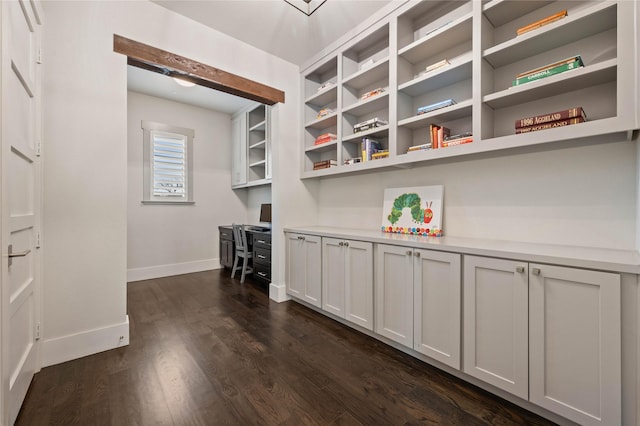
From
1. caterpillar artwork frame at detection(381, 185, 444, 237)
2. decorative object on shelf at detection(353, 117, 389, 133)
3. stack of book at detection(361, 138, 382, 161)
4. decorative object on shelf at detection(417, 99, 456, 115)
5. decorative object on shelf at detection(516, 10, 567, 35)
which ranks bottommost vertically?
caterpillar artwork frame at detection(381, 185, 444, 237)

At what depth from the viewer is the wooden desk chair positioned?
4.14 meters

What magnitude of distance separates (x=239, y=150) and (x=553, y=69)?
4455 millimetres

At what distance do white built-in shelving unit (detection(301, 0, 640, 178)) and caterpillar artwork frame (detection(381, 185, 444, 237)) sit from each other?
0.31 m

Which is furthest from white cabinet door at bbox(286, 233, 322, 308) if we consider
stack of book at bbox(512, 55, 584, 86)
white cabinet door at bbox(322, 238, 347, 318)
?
stack of book at bbox(512, 55, 584, 86)

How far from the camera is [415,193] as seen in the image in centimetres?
253

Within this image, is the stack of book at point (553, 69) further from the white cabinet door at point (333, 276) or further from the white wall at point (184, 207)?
the white wall at point (184, 207)

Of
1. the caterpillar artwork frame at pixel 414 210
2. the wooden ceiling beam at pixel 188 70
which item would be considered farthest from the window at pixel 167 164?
the caterpillar artwork frame at pixel 414 210

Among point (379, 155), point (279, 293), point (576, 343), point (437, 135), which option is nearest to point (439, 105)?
point (437, 135)

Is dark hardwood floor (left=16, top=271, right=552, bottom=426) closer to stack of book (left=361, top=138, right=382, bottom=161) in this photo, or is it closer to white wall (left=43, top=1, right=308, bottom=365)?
white wall (left=43, top=1, right=308, bottom=365)

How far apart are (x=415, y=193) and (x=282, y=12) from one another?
6.88 feet

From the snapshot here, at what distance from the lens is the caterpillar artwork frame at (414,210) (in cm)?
234

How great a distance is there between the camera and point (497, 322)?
1.57 metres

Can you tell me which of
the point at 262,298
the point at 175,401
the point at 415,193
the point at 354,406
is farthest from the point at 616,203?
the point at 262,298

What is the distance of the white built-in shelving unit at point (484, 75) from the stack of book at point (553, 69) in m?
0.06
